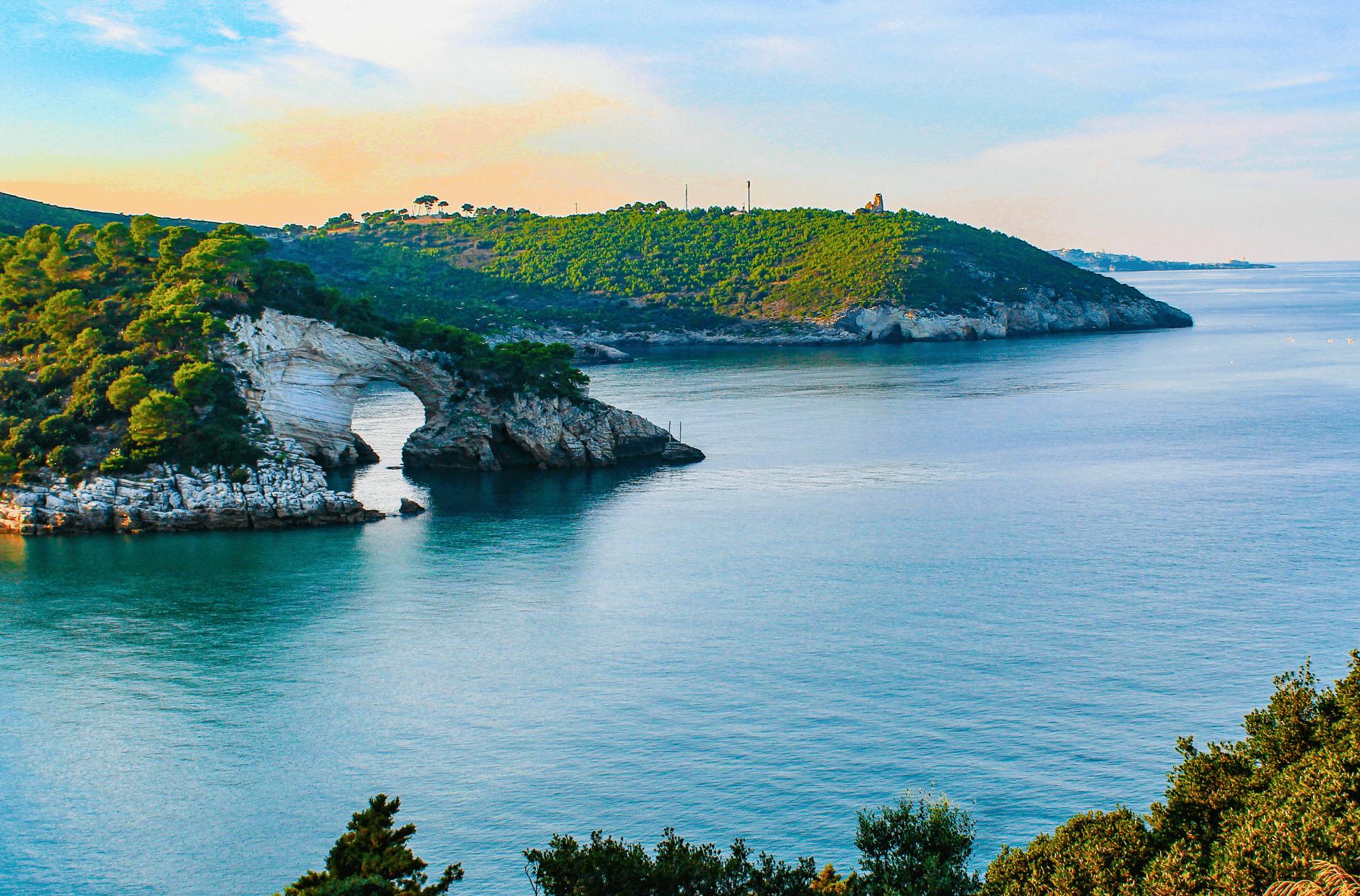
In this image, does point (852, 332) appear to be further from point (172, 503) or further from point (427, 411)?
point (172, 503)

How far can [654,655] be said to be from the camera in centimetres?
4231

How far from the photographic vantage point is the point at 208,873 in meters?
28.2

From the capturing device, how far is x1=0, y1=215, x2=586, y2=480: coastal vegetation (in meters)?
61.7

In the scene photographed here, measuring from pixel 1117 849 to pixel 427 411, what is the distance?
6700 cm

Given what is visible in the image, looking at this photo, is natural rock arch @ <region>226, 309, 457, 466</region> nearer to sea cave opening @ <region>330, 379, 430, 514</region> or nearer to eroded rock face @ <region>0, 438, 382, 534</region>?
sea cave opening @ <region>330, 379, 430, 514</region>

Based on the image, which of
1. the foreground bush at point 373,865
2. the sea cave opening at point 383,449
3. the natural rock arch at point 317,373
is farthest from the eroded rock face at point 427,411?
the foreground bush at point 373,865

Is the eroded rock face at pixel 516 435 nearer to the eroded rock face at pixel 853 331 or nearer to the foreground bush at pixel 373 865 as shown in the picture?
the foreground bush at pixel 373 865

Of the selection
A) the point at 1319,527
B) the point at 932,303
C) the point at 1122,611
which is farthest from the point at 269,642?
the point at 932,303

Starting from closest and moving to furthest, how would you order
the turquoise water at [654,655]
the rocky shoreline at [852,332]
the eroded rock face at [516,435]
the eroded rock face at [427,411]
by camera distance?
the turquoise water at [654,655], the eroded rock face at [427,411], the eroded rock face at [516,435], the rocky shoreline at [852,332]

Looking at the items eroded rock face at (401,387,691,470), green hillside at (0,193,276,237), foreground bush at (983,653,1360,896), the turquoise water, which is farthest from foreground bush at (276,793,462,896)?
green hillside at (0,193,276,237)

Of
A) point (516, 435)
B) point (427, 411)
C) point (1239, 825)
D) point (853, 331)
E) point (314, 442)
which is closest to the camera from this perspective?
point (1239, 825)

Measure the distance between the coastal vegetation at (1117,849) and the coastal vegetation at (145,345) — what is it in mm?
46431

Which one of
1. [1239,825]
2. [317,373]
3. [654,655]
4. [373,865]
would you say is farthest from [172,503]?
[1239,825]

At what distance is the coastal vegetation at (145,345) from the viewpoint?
61719 millimetres
